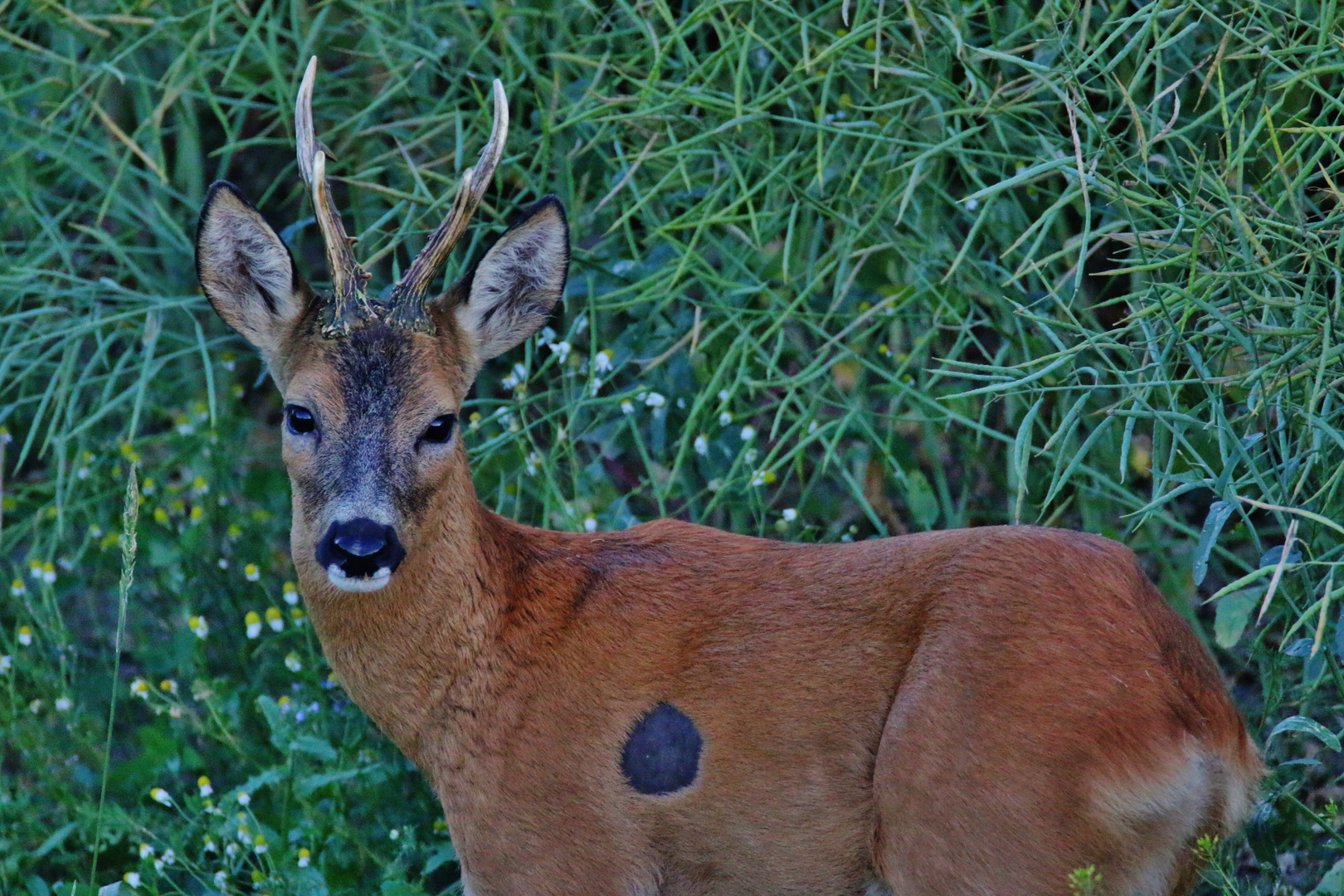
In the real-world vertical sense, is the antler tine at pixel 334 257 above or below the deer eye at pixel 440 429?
above

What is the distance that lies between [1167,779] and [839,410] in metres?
2.78

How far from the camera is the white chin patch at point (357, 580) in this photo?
12.5ft

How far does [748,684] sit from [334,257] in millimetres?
1476

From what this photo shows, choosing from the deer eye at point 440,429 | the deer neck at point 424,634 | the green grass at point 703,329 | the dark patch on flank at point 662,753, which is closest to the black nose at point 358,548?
the deer neck at point 424,634

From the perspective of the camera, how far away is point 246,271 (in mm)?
4344

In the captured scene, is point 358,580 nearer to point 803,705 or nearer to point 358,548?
point 358,548

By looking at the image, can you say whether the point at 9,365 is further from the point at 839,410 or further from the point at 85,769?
the point at 839,410

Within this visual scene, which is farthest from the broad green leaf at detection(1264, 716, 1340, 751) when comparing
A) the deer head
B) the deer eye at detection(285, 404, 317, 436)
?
the deer eye at detection(285, 404, 317, 436)

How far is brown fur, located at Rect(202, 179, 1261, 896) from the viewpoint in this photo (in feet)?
11.7

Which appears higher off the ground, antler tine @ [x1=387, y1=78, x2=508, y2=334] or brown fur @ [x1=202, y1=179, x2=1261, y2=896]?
antler tine @ [x1=387, y1=78, x2=508, y2=334]

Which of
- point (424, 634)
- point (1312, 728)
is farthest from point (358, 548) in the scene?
point (1312, 728)

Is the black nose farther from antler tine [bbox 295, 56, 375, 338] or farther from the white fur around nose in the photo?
antler tine [bbox 295, 56, 375, 338]

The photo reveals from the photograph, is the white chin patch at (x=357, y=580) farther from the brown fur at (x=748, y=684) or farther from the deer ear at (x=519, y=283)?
the deer ear at (x=519, y=283)

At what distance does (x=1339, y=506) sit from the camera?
4.18 meters
